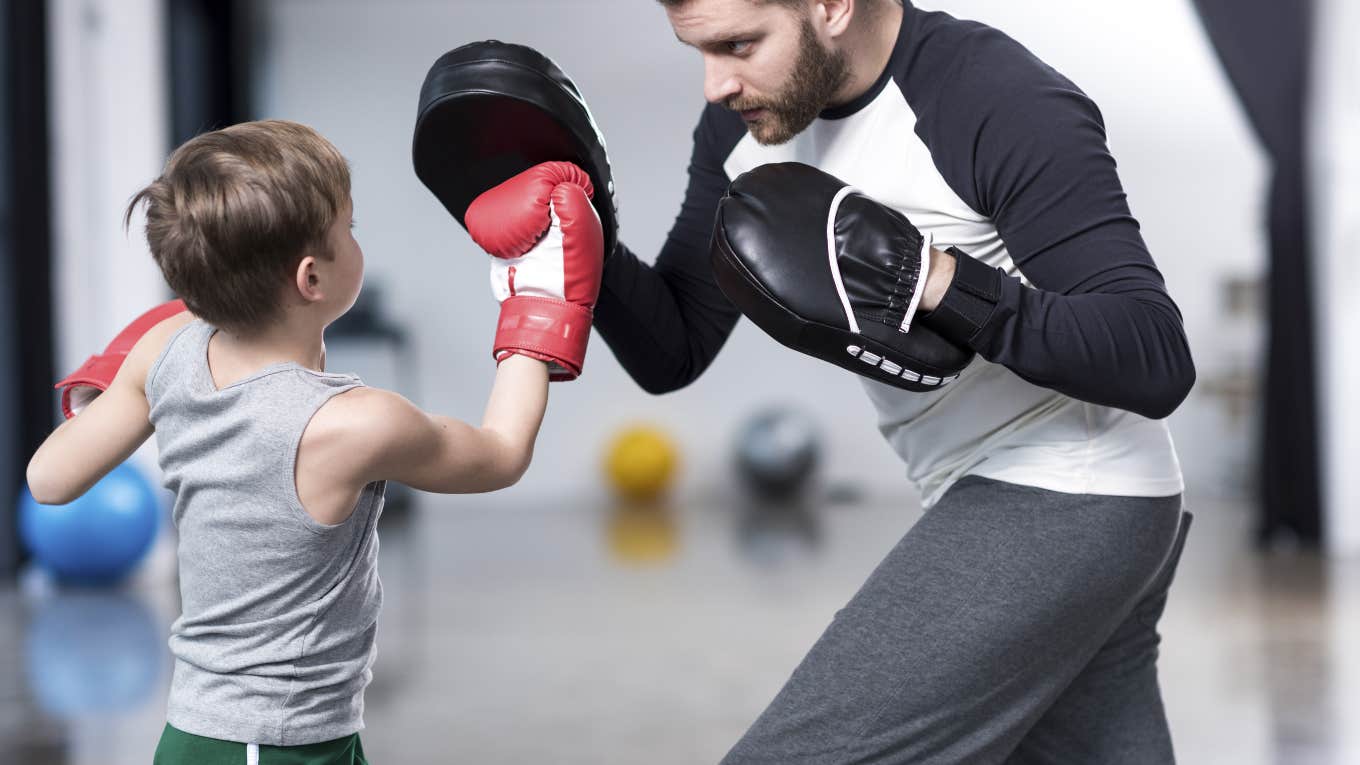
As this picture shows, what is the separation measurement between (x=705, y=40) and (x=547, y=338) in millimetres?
385

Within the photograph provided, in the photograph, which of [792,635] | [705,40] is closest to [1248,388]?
[792,635]

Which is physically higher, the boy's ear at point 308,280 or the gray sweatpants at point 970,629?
the boy's ear at point 308,280

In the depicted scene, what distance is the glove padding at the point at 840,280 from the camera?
1.13 metres

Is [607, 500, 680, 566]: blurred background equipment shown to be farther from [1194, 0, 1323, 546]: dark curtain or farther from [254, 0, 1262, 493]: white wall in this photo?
[1194, 0, 1323, 546]: dark curtain

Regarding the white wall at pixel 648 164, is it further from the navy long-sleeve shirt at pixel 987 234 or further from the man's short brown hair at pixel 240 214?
the man's short brown hair at pixel 240 214

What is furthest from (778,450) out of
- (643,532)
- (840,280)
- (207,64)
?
(840,280)

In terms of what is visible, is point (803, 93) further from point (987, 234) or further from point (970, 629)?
point (970, 629)

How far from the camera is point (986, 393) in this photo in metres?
1.37

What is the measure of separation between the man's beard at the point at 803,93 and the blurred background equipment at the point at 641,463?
4.89 m

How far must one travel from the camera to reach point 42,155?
176 inches

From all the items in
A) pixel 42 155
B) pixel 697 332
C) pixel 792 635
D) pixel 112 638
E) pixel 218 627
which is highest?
pixel 697 332

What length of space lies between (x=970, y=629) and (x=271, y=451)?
2.08 feet

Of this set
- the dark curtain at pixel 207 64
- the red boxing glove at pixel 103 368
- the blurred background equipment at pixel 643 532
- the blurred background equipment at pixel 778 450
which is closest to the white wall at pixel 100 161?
the dark curtain at pixel 207 64

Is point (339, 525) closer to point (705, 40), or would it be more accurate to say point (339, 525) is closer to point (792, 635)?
point (705, 40)
